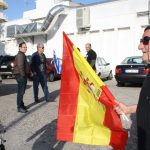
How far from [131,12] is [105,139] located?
20972mm

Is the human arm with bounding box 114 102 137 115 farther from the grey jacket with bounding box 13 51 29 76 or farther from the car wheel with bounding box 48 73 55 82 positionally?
the car wheel with bounding box 48 73 55 82

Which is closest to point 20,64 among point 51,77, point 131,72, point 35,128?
point 35,128

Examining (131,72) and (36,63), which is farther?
(131,72)

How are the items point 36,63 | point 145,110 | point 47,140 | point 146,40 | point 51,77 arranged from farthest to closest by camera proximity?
1. point 51,77
2. point 36,63
3. point 47,140
4. point 146,40
5. point 145,110

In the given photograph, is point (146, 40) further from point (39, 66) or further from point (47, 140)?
point (39, 66)

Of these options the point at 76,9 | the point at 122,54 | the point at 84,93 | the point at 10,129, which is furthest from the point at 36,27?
the point at 84,93

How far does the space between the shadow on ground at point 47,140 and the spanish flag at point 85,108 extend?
2.49 meters

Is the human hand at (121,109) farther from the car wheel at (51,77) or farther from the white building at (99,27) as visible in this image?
the white building at (99,27)

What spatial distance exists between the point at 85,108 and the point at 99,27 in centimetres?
2250

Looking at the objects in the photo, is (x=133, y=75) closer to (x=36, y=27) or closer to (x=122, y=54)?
(x=122, y=54)

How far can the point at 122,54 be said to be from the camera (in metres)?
25.0

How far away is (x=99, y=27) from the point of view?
2625cm

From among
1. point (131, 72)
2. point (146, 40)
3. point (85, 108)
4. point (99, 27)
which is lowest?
point (131, 72)

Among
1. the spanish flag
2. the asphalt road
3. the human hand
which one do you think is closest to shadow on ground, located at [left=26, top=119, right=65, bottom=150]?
the asphalt road
